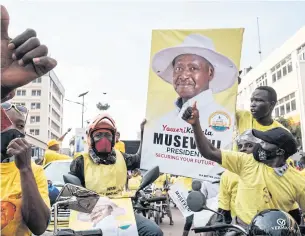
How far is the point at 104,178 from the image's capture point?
3.62 m

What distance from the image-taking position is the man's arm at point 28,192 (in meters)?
1.86

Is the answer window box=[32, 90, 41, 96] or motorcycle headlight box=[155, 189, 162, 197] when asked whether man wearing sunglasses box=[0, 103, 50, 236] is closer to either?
motorcycle headlight box=[155, 189, 162, 197]

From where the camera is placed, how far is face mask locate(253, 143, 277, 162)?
2994mm

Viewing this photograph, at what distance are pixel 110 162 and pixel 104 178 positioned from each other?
17cm

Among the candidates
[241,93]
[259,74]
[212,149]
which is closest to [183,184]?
[212,149]

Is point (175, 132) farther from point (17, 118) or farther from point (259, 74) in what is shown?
point (259, 74)

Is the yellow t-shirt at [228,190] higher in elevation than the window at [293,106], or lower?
lower

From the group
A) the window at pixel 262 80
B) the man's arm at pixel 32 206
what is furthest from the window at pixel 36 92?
the man's arm at pixel 32 206

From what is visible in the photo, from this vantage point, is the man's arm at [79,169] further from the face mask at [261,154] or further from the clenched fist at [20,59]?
the clenched fist at [20,59]

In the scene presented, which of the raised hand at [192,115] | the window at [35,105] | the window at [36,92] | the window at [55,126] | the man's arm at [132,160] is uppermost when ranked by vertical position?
the window at [36,92]

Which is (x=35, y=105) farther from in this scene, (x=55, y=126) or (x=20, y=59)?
(x=20, y=59)

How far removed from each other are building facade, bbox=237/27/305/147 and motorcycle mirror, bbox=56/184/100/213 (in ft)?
103

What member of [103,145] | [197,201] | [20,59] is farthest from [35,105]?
[20,59]

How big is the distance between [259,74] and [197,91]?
45.3 m
